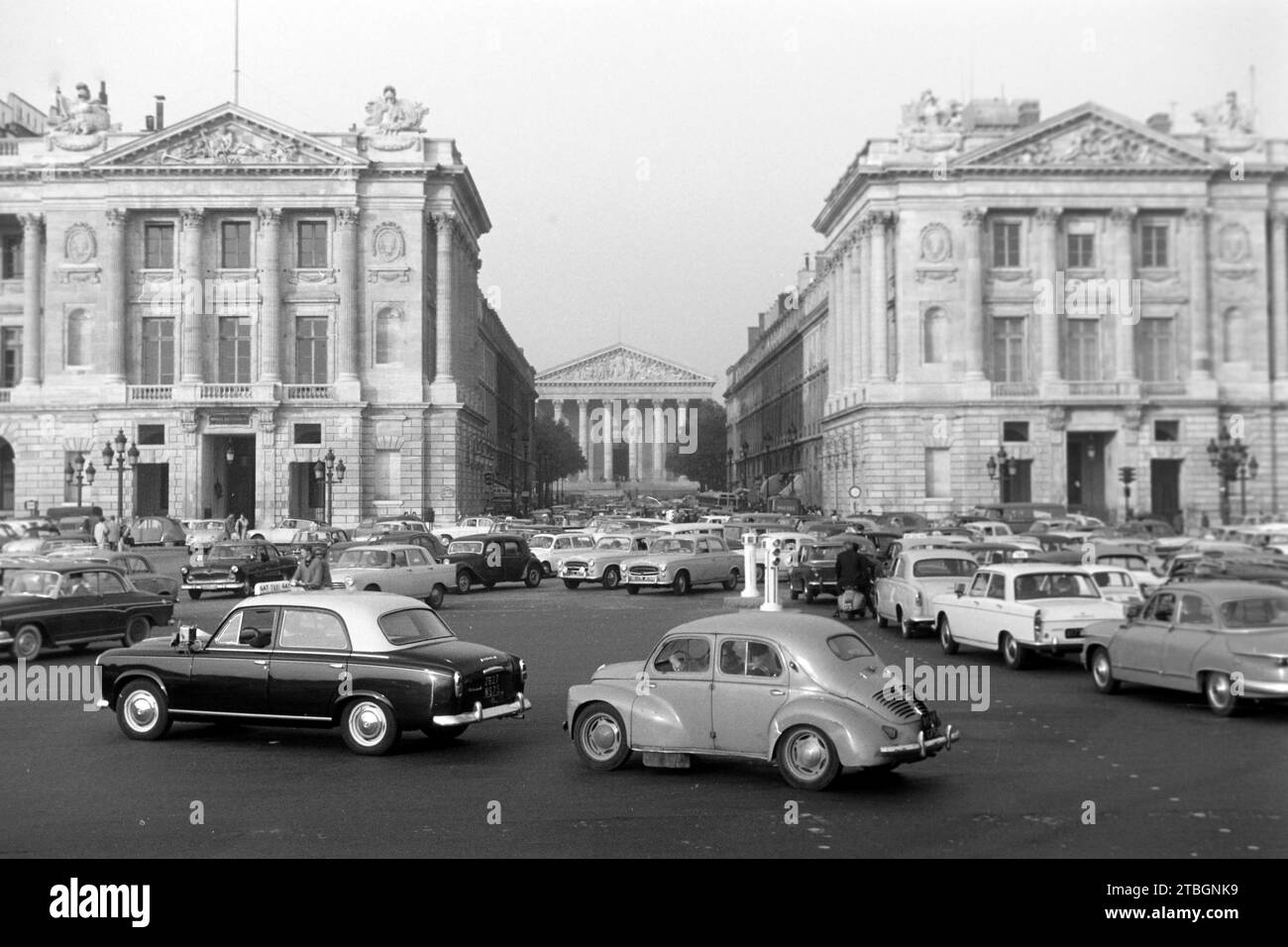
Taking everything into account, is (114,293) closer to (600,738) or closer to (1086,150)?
(1086,150)

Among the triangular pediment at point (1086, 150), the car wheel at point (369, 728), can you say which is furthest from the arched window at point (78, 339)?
the car wheel at point (369, 728)

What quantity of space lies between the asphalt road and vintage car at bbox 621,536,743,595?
19.3 meters

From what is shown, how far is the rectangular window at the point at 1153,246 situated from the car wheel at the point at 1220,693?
202 feet

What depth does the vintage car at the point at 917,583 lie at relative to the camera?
24.5 m

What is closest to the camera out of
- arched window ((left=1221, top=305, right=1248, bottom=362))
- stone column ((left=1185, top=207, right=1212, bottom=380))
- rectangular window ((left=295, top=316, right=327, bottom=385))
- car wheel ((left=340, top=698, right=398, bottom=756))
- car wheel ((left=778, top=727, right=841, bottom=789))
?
car wheel ((left=778, top=727, right=841, bottom=789))

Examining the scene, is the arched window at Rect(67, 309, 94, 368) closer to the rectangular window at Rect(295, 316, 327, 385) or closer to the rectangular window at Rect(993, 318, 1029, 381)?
the rectangular window at Rect(295, 316, 327, 385)

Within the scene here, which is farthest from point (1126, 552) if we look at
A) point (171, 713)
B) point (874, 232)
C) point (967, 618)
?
point (874, 232)

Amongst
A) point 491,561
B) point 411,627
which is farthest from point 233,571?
point 411,627

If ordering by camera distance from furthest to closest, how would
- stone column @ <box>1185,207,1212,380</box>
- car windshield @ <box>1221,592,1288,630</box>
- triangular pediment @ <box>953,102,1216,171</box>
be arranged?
stone column @ <box>1185,207,1212,380</box>, triangular pediment @ <box>953,102,1216,171</box>, car windshield @ <box>1221,592,1288,630</box>

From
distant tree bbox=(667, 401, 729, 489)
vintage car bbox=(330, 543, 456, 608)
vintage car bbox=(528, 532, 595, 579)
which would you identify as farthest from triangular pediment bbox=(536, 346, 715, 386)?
vintage car bbox=(330, 543, 456, 608)

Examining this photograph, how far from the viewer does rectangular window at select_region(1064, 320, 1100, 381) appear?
7225 cm

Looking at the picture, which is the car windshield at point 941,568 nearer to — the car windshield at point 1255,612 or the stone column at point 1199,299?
the car windshield at point 1255,612

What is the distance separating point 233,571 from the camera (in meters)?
34.8

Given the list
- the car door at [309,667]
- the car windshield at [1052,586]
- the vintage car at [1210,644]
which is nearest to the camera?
the car door at [309,667]
